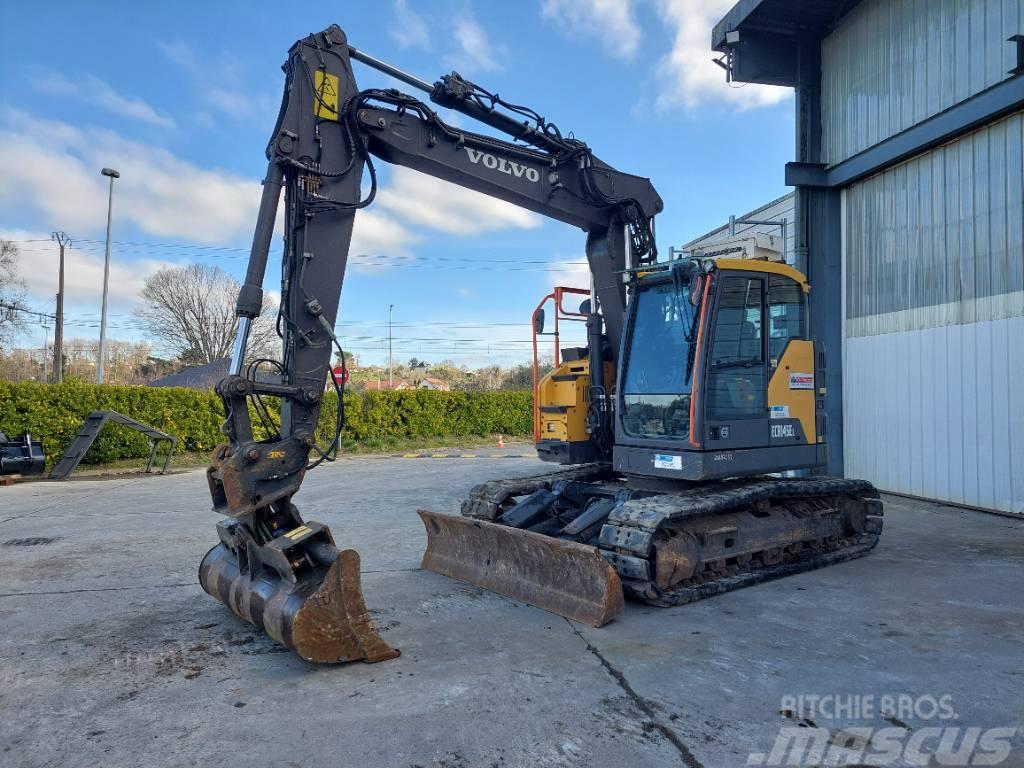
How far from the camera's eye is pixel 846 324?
12156 mm

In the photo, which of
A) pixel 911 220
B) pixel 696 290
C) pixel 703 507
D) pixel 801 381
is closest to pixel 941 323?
pixel 911 220

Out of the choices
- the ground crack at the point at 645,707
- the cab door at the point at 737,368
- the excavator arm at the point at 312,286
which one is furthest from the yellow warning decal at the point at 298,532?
the cab door at the point at 737,368

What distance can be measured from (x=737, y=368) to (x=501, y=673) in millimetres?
3307

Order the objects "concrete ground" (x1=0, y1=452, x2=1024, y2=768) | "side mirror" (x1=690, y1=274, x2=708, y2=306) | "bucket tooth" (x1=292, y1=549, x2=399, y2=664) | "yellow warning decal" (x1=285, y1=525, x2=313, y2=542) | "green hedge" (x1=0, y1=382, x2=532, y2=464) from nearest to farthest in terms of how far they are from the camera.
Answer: "concrete ground" (x1=0, y1=452, x2=1024, y2=768) < "bucket tooth" (x1=292, y1=549, x2=399, y2=664) < "yellow warning decal" (x1=285, y1=525, x2=313, y2=542) < "side mirror" (x1=690, y1=274, x2=708, y2=306) < "green hedge" (x1=0, y1=382, x2=532, y2=464)

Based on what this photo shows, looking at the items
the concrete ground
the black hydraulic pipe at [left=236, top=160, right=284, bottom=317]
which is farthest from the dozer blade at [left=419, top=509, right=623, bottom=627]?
the black hydraulic pipe at [left=236, top=160, right=284, bottom=317]

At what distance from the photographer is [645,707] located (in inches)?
143

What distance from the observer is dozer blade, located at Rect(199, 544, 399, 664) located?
13.5ft

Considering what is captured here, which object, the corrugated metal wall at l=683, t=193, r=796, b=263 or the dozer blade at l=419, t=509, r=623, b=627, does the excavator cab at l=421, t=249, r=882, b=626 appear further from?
the corrugated metal wall at l=683, t=193, r=796, b=263

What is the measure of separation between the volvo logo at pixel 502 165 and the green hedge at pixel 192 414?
46.1ft

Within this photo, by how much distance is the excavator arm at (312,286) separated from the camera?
4297mm

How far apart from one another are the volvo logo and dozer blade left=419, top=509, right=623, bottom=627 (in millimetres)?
3070

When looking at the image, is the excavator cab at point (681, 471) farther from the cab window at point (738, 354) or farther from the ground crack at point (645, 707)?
the ground crack at point (645, 707)

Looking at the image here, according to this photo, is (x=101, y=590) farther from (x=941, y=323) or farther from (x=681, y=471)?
(x=941, y=323)

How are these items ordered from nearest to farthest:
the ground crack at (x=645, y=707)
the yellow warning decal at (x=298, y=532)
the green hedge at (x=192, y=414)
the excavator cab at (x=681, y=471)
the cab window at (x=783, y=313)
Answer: the ground crack at (x=645, y=707) → the yellow warning decal at (x=298, y=532) → the excavator cab at (x=681, y=471) → the cab window at (x=783, y=313) → the green hedge at (x=192, y=414)
